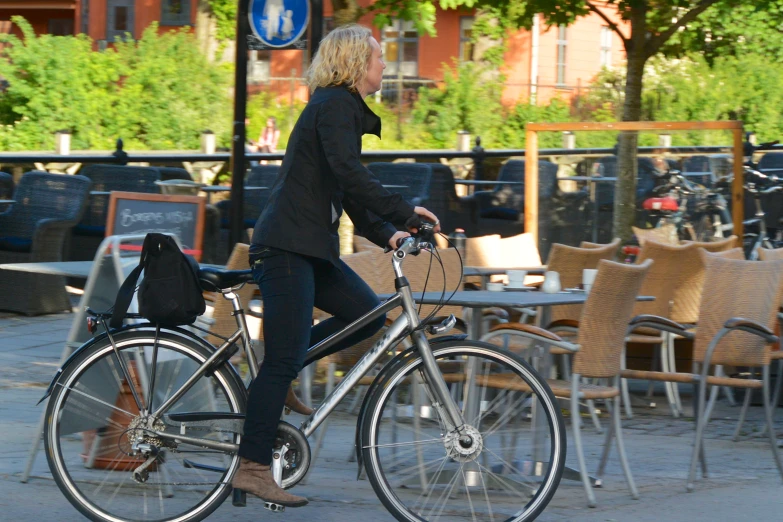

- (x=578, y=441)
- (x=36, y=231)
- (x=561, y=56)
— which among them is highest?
(x=561, y=56)

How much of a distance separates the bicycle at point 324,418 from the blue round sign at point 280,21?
3832mm

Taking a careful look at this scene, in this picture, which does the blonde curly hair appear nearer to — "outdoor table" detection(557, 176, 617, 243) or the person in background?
"outdoor table" detection(557, 176, 617, 243)

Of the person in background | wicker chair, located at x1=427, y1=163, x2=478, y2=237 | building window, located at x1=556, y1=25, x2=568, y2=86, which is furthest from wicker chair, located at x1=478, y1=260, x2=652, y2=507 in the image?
building window, located at x1=556, y1=25, x2=568, y2=86

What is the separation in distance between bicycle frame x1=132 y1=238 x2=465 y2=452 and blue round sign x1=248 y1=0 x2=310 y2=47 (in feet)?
12.9

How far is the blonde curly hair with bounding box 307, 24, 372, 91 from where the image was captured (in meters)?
4.52

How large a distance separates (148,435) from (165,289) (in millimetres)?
548

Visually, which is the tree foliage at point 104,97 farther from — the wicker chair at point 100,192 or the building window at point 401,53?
the wicker chair at point 100,192

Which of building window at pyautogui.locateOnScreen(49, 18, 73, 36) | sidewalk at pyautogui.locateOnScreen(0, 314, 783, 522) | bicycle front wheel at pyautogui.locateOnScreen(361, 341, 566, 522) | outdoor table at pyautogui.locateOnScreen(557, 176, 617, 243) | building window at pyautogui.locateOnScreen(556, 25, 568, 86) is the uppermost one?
building window at pyautogui.locateOnScreen(49, 18, 73, 36)

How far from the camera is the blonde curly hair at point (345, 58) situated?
14.8ft

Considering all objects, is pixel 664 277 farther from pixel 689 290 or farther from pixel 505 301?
pixel 505 301

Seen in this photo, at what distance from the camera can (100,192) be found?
489 inches

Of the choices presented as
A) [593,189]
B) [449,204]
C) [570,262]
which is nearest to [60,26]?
[449,204]

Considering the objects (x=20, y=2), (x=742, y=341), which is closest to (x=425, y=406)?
(x=742, y=341)

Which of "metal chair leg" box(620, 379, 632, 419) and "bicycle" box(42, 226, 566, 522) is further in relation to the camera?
"metal chair leg" box(620, 379, 632, 419)
